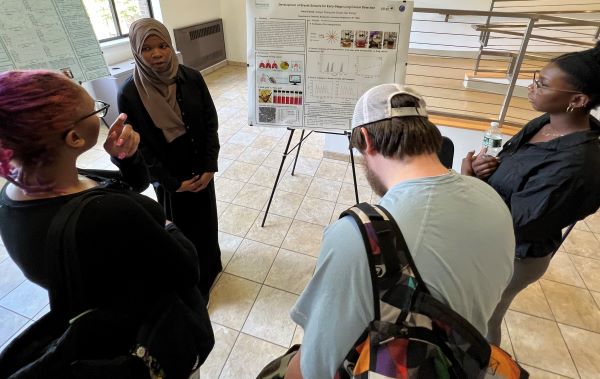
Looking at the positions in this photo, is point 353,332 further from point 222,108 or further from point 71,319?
point 222,108

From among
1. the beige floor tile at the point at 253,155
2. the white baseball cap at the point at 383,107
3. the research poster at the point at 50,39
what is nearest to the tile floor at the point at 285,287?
the beige floor tile at the point at 253,155

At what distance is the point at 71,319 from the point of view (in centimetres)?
70

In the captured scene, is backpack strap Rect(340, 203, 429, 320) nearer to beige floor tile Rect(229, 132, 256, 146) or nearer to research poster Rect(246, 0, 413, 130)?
research poster Rect(246, 0, 413, 130)

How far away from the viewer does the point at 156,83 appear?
147cm

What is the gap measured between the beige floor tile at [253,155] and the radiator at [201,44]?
269 cm

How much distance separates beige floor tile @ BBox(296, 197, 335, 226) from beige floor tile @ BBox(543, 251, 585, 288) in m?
1.57

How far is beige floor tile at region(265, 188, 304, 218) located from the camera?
2.68 metres

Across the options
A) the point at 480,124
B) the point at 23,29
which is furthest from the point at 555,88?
the point at 23,29

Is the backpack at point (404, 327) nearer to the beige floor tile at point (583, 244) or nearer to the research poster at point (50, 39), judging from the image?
the beige floor tile at point (583, 244)

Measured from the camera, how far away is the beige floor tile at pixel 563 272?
2127 mm

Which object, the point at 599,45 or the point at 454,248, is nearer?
the point at 454,248

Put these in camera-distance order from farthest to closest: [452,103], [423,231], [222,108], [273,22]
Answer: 1. [222,108]
2. [452,103]
3. [273,22]
4. [423,231]

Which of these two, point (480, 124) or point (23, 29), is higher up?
point (23, 29)

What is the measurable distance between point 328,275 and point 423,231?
22 cm
